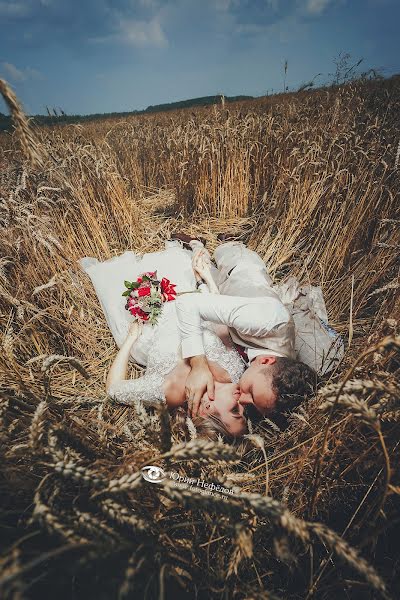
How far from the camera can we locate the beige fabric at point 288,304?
1.74 m

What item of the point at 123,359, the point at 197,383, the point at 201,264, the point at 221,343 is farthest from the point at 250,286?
the point at 123,359

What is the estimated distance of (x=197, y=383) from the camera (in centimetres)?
154

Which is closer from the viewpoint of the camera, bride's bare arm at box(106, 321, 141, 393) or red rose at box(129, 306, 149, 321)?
bride's bare arm at box(106, 321, 141, 393)

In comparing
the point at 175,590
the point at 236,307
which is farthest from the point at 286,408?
the point at 175,590

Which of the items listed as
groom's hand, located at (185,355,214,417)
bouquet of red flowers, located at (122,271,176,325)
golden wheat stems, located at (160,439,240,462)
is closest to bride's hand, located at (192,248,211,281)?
bouquet of red flowers, located at (122,271,176,325)

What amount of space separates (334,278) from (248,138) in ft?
6.15

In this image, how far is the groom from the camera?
147 cm

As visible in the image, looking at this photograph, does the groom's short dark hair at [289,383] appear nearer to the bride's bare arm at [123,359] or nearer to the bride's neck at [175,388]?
the bride's neck at [175,388]

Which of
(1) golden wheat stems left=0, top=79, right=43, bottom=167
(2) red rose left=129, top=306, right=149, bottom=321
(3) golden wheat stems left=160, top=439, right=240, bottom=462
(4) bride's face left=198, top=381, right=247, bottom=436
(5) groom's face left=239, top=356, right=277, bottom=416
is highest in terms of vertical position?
(1) golden wheat stems left=0, top=79, right=43, bottom=167

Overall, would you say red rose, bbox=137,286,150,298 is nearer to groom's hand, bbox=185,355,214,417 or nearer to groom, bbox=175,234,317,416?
groom, bbox=175,234,317,416

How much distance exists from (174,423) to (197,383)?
244 mm

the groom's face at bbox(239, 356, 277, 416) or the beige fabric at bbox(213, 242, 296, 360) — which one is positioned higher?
the beige fabric at bbox(213, 242, 296, 360)

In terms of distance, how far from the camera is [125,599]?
0.77 metres

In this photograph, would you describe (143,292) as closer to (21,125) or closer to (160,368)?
(160,368)
